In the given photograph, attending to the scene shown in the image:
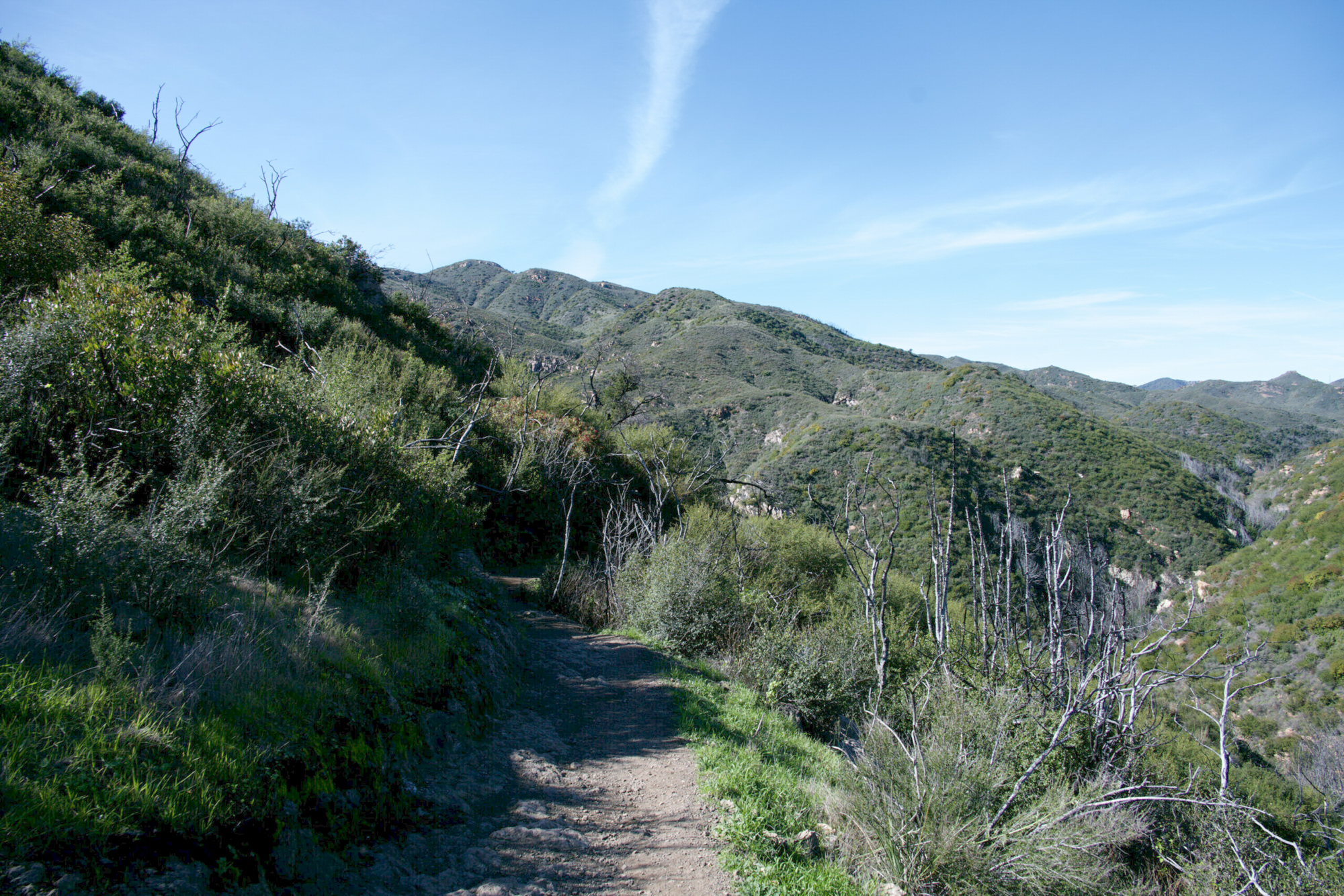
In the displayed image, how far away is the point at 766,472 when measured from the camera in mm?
34500

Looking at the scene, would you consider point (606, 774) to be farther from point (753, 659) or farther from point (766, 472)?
point (766, 472)

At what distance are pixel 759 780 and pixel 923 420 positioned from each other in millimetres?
44848

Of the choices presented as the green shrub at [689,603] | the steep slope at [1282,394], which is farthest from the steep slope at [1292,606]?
the steep slope at [1282,394]

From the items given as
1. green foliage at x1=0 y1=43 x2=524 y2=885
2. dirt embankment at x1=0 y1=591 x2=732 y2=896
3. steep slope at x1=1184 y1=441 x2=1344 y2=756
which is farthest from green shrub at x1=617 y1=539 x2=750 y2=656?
steep slope at x1=1184 y1=441 x2=1344 y2=756

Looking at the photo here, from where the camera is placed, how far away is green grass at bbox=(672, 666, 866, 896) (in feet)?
13.3

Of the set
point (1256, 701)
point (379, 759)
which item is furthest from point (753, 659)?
point (1256, 701)

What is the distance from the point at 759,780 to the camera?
5.34 metres

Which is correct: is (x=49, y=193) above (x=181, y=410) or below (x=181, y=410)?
above

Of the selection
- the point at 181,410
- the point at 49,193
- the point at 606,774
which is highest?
the point at 49,193

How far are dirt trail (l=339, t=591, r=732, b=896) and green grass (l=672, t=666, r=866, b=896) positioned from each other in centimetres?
17

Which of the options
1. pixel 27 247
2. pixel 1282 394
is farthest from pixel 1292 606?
pixel 1282 394

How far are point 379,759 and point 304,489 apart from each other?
2.68 m

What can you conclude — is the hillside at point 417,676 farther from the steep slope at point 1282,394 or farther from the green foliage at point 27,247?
the steep slope at point 1282,394

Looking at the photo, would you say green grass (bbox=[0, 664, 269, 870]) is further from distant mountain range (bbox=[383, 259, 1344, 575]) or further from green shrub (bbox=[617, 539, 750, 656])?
distant mountain range (bbox=[383, 259, 1344, 575])
